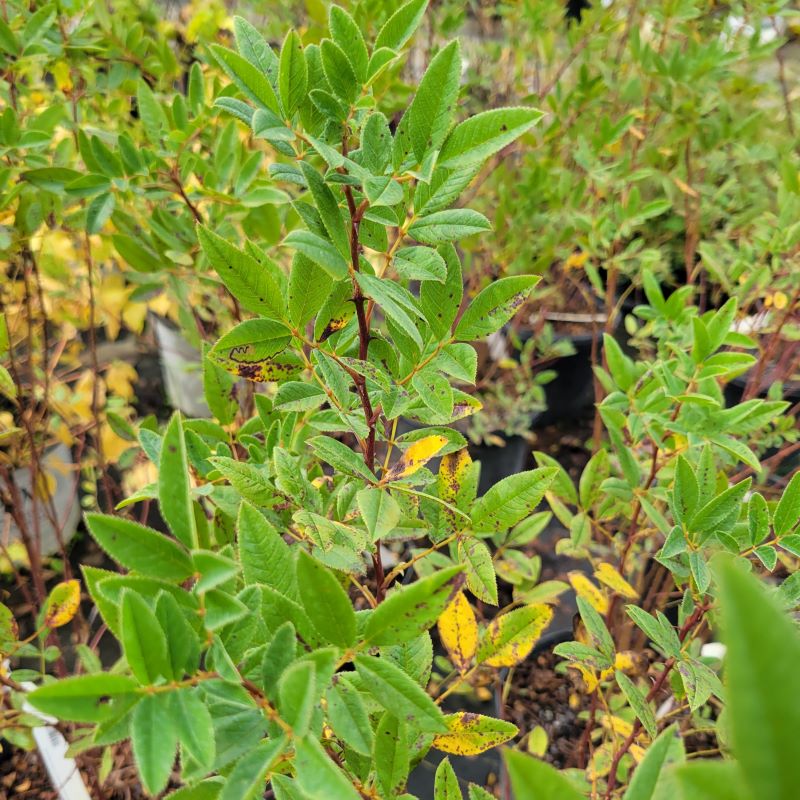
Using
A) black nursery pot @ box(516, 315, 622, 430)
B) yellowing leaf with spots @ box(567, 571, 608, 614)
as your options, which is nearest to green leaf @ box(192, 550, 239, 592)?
yellowing leaf with spots @ box(567, 571, 608, 614)

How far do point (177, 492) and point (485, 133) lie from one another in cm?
26

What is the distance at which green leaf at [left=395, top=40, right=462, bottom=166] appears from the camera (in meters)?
0.36

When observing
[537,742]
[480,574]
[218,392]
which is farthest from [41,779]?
[480,574]

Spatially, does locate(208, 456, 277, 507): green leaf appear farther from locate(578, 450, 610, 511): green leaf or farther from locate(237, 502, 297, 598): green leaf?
locate(578, 450, 610, 511): green leaf

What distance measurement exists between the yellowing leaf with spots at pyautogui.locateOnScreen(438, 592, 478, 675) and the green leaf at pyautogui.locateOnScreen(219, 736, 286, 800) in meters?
0.31

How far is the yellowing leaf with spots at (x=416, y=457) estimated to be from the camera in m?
0.43

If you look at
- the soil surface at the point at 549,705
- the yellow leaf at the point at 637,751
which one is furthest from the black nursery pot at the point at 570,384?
the yellow leaf at the point at 637,751

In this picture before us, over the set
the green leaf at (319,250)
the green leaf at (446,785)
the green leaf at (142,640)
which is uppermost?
the green leaf at (319,250)

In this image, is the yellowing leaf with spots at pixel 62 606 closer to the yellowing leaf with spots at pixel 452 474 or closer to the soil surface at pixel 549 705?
the yellowing leaf with spots at pixel 452 474

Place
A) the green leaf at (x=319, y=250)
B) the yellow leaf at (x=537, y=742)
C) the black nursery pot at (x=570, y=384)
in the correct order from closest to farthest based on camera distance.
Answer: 1. the green leaf at (x=319, y=250)
2. the yellow leaf at (x=537, y=742)
3. the black nursery pot at (x=570, y=384)

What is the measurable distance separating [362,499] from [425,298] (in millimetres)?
139

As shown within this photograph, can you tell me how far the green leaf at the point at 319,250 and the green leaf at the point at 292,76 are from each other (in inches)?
3.1

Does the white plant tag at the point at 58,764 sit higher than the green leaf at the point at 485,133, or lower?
lower

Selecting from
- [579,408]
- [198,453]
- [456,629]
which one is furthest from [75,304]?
[579,408]
